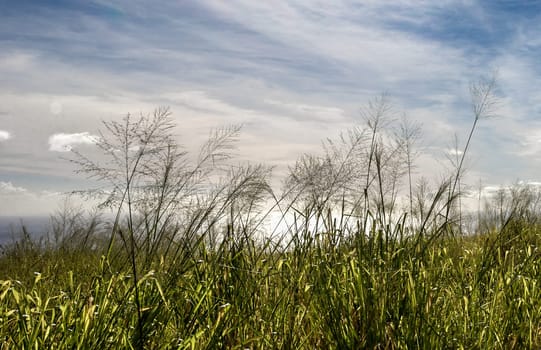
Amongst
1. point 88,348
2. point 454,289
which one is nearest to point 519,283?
point 454,289

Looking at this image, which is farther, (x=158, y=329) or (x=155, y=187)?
(x=155, y=187)

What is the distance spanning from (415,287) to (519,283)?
1528mm

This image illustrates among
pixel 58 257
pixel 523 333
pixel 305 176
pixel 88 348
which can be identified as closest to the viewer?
pixel 88 348

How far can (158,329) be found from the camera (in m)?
3.20

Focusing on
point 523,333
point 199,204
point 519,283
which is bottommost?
point 523,333

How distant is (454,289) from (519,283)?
0.49 metres

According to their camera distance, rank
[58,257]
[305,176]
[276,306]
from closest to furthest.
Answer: [276,306] → [305,176] → [58,257]

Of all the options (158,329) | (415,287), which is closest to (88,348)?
(158,329)

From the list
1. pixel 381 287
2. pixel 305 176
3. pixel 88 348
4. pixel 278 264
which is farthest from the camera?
pixel 305 176

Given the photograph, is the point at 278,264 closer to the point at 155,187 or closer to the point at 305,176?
the point at 305,176

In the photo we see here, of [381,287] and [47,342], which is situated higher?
[381,287]

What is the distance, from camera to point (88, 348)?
275cm

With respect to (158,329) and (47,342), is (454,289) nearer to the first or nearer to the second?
(158,329)

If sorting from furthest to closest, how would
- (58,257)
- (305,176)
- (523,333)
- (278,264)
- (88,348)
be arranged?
(58,257) → (305,176) → (278,264) → (523,333) → (88,348)
